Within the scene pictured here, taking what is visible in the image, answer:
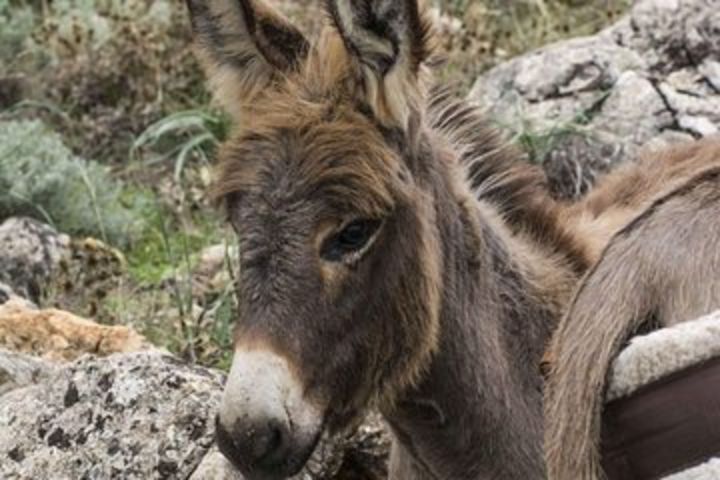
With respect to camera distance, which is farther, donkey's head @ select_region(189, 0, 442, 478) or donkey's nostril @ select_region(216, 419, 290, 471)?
donkey's head @ select_region(189, 0, 442, 478)

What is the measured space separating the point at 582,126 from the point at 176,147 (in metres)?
2.15

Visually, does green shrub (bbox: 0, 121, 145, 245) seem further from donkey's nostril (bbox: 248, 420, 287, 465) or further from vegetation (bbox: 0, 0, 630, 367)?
donkey's nostril (bbox: 248, 420, 287, 465)

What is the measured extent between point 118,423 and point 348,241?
110cm

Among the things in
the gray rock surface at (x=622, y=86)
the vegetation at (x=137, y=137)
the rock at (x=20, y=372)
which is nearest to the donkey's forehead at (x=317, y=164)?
the rock at (x=20, y=372)

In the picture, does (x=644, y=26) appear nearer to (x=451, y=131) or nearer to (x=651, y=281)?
Answer: (x=451, y=131)

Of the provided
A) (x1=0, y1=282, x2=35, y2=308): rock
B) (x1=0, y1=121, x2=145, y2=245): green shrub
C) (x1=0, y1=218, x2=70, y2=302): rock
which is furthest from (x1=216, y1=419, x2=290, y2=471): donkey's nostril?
(x1=0, y1=121, x2=145, y2=245): green shrub

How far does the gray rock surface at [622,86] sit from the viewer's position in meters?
7.35

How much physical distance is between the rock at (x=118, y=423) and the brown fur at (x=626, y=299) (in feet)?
4.74

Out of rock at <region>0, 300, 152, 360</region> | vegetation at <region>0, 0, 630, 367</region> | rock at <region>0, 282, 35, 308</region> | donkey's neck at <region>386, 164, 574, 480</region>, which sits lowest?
vegetation at <region>0, 0, 630, 367</region>

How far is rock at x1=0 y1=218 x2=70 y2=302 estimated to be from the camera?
24.0ft

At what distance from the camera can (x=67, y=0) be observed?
9711mm

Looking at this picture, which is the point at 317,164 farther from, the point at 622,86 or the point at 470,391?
the point at 622,86

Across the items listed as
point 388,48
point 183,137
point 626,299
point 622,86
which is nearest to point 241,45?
point 388,48

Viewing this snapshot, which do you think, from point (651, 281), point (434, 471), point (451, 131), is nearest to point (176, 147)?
point (451, 131)
